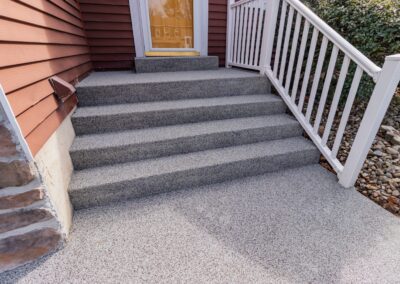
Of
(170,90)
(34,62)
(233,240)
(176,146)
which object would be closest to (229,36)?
(170,90)

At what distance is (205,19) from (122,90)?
5.94ft

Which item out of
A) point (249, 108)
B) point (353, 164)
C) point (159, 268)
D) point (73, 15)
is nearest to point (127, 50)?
point (73, 15)

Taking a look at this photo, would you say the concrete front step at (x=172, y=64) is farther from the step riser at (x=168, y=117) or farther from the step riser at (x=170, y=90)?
the step riser at (x=168, y=117)

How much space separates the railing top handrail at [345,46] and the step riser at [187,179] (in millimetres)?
775

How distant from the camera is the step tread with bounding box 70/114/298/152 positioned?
160 cm

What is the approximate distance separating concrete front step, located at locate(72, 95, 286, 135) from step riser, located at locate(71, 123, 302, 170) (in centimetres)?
27

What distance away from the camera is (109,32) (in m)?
2.62

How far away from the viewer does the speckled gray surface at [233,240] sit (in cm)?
106

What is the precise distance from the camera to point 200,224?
134 centimetres

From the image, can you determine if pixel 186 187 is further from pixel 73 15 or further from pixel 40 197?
pixel 73 15

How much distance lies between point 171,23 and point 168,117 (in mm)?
1840

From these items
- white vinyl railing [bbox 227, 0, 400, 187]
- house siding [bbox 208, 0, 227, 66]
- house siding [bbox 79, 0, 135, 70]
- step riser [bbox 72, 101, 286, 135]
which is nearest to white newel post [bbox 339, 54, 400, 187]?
white vinyl railing [bbox 227, 0, 400, 187]

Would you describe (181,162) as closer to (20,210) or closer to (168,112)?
(168,112)

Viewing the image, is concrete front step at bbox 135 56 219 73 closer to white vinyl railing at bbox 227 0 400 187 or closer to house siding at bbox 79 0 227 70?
house siding at bbox 79 0 227 70
